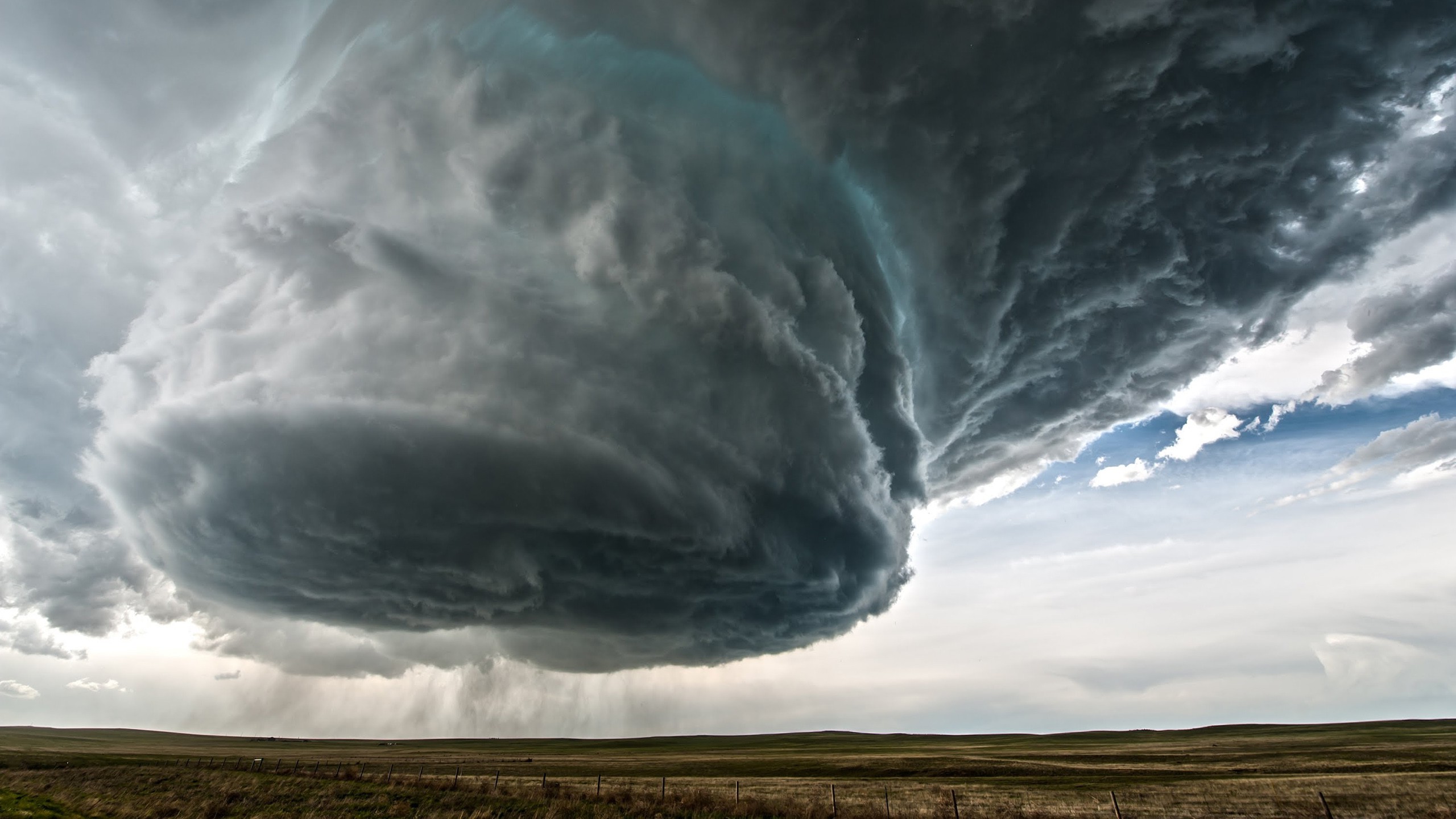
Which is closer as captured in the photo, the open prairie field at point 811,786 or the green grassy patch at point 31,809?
the green grassy patch at point 31,809

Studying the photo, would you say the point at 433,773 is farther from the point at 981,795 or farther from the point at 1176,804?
the point at 1176,804

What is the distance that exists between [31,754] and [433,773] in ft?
277

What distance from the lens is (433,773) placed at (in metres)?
72.1

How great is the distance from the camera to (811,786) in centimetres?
5609

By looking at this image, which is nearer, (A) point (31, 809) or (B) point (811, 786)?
(A) point (31, 809)

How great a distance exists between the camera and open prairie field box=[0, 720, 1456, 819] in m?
40.7

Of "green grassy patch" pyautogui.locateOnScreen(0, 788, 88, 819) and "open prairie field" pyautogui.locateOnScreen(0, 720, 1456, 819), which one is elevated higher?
"green grassy patch" pyautogui.locateOnScreen(0, 788, 88, 819)

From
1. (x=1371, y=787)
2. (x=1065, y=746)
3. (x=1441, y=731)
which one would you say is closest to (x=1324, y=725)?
(x=1441, y=731)

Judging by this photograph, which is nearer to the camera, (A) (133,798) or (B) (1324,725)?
(A) (133,798)

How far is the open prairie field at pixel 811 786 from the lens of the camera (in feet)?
133

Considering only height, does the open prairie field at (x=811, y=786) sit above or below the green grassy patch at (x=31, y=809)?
below

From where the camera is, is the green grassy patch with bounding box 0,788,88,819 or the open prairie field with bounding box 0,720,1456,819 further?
the open prairie field with bounding box 0,720,1456,819

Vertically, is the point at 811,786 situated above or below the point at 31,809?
below

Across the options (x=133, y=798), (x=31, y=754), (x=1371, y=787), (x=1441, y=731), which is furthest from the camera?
(x=1441, y=731)
